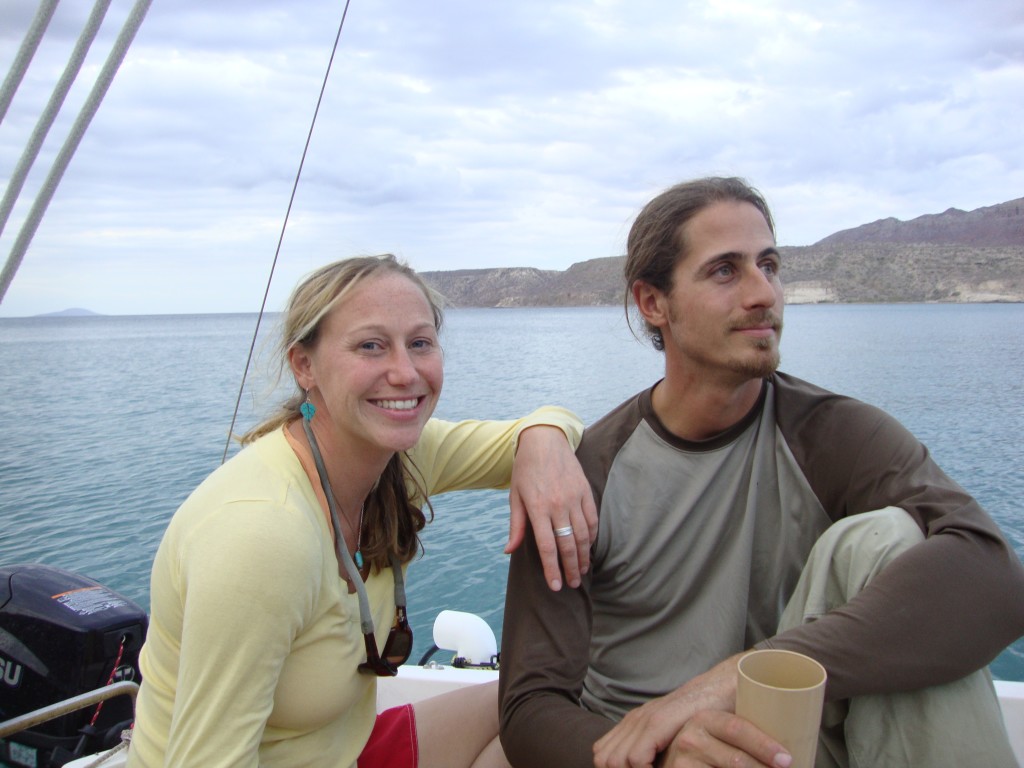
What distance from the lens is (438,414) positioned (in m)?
21.0

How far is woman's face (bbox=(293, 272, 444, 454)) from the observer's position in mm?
1896

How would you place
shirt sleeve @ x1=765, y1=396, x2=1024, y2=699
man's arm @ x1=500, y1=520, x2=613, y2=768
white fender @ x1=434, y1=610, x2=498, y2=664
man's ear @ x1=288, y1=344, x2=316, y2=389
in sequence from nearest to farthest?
shirt sleeve @ x1=765, y1=396, x2=1024, y2=699
man's arm @ x1=500, y1=520, x2=613, y2=768
man's ear @ x1=288, y1=344, x2=316, y2=389
white fender @ x1=434, y1=610, x2=498, y2=664

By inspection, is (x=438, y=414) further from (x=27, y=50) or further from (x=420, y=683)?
(x=27, y=50)

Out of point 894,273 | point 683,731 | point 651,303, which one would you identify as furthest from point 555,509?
point 894,273

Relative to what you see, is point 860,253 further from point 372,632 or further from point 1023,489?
point 372,632

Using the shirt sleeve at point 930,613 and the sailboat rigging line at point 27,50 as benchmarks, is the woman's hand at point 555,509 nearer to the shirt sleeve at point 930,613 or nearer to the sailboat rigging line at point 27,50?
the shirt sleeve at point 930,613

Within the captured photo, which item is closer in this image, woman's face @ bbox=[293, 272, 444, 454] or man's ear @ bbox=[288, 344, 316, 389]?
woman's face @ bbox=[293, 272, 444, 454]

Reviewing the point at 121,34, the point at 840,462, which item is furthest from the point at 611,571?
the point at 121,34

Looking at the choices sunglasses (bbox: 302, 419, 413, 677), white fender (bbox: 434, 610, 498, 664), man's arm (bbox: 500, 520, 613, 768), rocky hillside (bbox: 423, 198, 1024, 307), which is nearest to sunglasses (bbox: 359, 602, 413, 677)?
sunglasses (bbox: 302, 419, 413, 677)

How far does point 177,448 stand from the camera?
17.5 meters

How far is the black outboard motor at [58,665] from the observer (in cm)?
288

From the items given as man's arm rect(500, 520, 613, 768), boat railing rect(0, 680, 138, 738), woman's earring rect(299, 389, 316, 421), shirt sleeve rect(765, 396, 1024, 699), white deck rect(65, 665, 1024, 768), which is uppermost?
woman's earring rect(299, 389, 316, 421)

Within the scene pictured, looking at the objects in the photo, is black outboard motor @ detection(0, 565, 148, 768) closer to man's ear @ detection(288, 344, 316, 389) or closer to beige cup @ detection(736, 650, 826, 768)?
man's ear @ detection(288, 344, 316, 389)

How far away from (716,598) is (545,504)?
1.72ft
